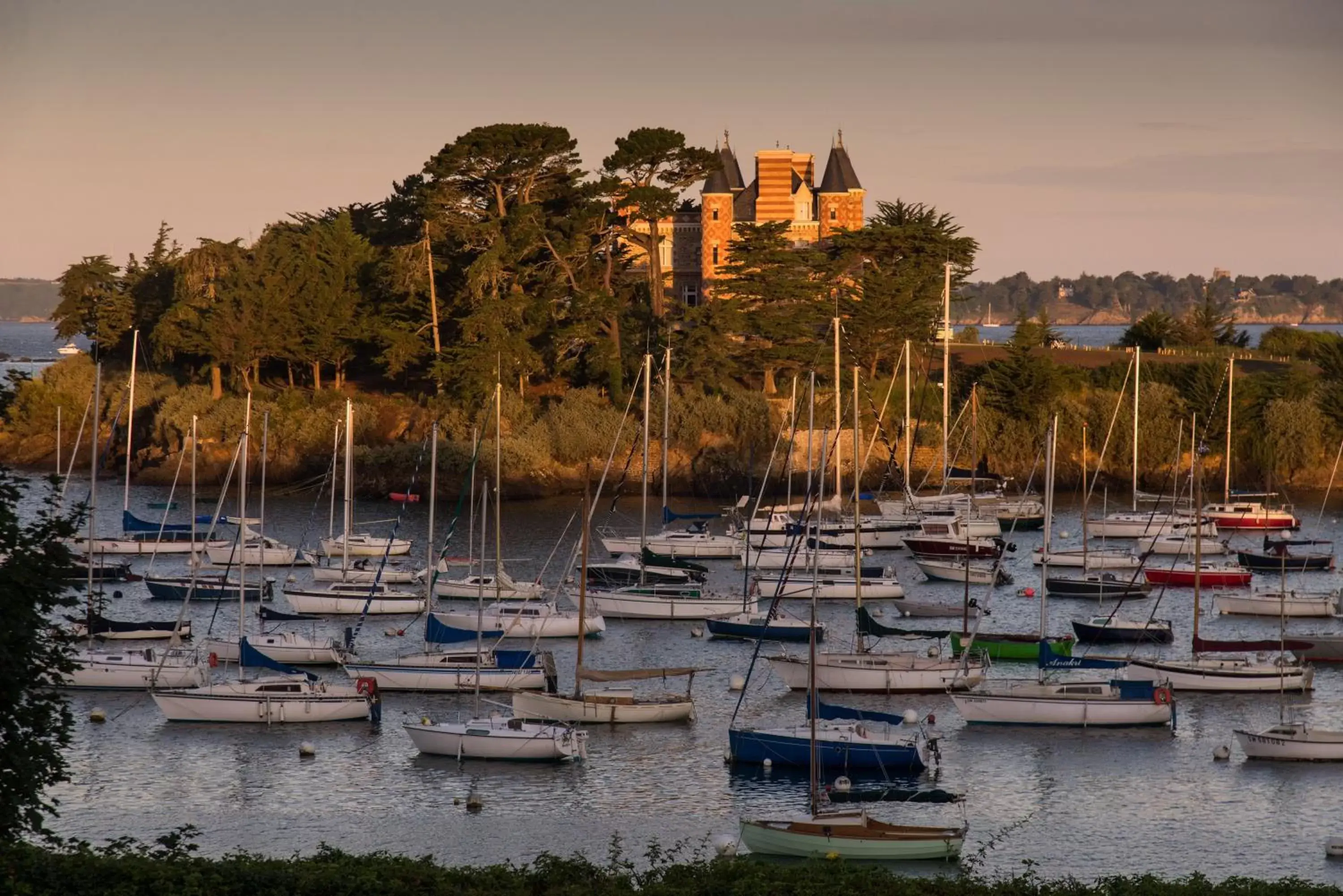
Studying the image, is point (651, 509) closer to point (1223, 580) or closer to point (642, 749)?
point (1223, 580)

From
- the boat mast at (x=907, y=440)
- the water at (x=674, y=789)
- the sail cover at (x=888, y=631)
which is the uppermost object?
the boat mast at (x=907, y=440)

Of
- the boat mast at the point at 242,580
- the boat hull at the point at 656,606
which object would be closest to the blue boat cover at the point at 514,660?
the boat mast at the point at 242,580

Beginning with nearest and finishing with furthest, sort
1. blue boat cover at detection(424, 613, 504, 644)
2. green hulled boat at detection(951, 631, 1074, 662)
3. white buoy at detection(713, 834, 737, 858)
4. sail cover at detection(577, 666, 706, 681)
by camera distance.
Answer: white buoy at detection(713, 834, 737, 858) → sail cover at detection(577, 666, 706, 681) → blue boat cover at detection(424, 613, 504, 644) → green hulled boat at detection(951, 631, 1074, 662)

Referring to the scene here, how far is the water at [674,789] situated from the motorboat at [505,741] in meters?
0.33

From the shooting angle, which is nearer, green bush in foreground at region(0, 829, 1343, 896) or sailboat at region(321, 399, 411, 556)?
green bush in foreground at region(0, 829, 1343, 896)

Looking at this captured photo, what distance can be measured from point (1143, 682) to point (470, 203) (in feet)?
186

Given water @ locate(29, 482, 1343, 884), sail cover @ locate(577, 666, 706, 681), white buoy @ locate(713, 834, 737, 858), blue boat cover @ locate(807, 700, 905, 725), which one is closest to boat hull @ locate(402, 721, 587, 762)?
water @ locate(29, 482, 1343, 884)

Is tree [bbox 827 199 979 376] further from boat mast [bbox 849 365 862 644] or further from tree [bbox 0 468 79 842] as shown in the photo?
tree [bbox 0 468 79 842]

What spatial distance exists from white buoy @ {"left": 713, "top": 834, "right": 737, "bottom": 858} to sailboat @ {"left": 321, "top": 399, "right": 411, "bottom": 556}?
2939cm

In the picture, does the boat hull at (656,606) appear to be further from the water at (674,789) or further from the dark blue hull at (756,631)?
the water at (674,789)

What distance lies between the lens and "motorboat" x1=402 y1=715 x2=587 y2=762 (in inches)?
1521

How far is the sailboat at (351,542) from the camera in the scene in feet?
197

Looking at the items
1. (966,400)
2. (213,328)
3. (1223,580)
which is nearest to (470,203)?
(213,328)

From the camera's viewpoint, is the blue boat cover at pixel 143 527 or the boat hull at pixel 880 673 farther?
the blue boat cover at pixel 143 527
